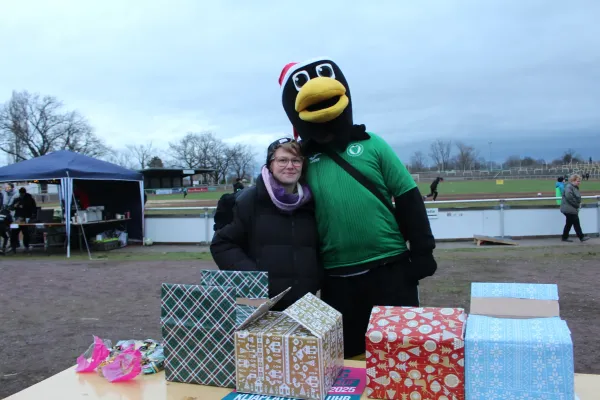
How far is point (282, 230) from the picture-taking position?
8.01ft

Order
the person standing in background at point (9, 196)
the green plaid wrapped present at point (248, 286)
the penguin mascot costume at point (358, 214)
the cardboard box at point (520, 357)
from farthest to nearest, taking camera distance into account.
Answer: the person standing in background at point (9, 196) → the penguin mascot costume at point (358, 214) → the green plaid wrapped present at point (248, 286) → the cardboard box at point (520, 357)

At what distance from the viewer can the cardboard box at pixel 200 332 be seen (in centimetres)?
190

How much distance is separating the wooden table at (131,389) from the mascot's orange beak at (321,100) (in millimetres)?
1177

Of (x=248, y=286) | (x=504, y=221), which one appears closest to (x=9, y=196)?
(x=504, y=221)

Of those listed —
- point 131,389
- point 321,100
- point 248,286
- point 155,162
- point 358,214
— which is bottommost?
point 131,389

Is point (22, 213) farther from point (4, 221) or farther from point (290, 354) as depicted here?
point (290, 354)

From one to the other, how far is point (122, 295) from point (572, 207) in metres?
9.72

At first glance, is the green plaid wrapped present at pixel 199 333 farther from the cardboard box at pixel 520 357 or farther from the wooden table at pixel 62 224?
the wooden table at pixel 62 224

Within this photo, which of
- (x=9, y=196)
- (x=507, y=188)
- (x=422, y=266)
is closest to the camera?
(x=422, y=266)

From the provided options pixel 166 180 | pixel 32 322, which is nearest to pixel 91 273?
pixel 32 322

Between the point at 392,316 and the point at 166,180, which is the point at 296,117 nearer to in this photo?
the point at 392,316

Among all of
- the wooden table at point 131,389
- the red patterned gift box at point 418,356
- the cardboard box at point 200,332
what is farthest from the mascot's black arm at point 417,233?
the cardboard box at point 200,332

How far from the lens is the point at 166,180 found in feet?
230

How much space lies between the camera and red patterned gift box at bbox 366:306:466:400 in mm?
1621
